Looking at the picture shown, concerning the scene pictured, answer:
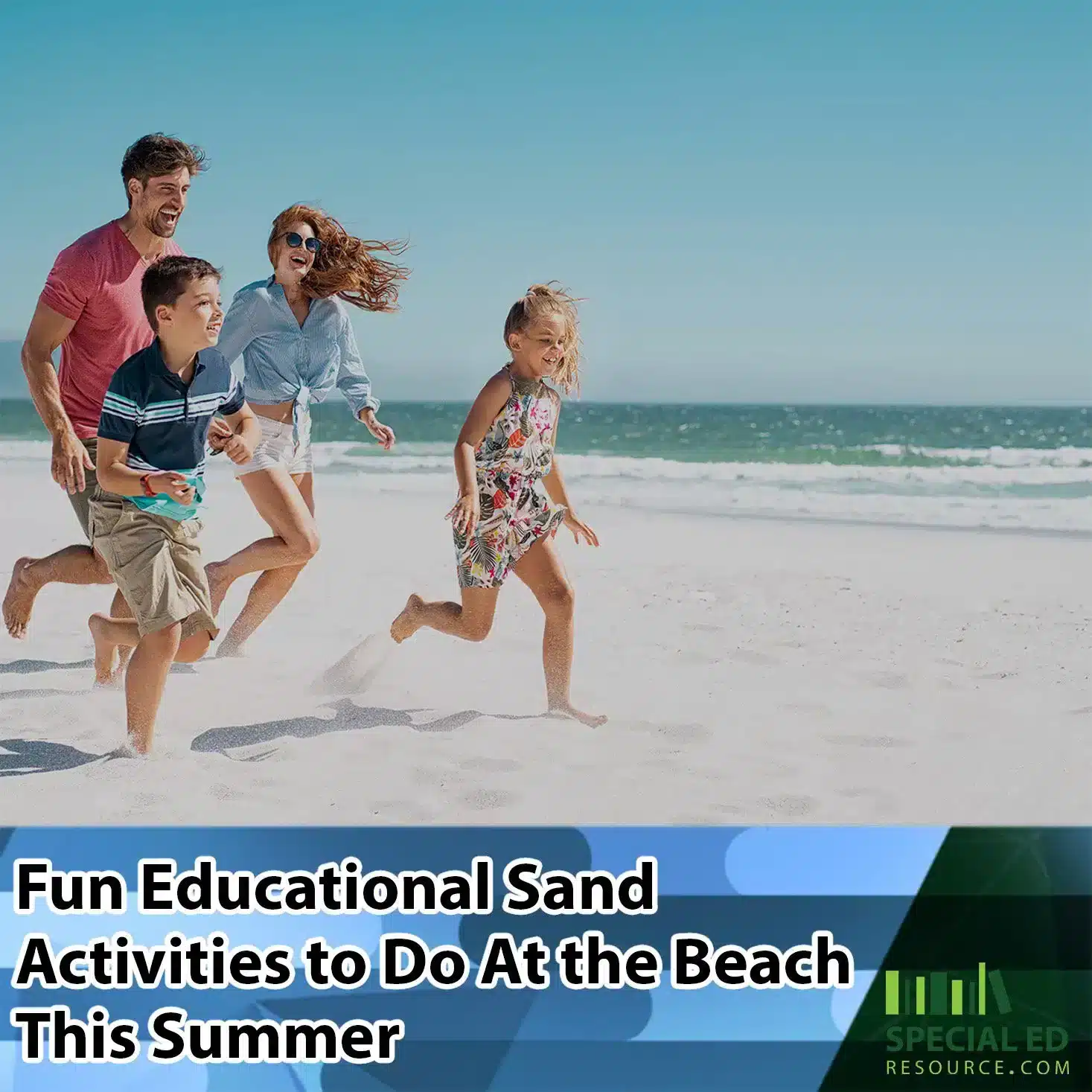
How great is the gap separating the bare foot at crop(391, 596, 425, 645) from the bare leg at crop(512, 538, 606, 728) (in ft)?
1.51

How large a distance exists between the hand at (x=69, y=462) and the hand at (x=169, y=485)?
53cm

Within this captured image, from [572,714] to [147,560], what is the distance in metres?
1.66

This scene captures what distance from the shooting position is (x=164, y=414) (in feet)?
11.9

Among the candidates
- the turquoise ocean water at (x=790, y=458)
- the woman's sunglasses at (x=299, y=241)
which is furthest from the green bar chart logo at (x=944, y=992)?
the turquoise ocean water at (x=790, y=458)

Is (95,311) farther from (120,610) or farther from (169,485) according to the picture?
(120,610)

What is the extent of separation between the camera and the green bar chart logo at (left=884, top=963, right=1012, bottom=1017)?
2.81m

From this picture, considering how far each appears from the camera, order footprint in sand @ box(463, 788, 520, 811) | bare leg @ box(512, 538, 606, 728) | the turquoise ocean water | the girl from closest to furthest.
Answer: footprint in sand @ box(463, 788, 520, 811), the girl, bare leg @ box(512, 538, 606, 728), the turquoise ocean water

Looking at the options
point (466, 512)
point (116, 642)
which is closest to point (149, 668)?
point (116, 642)

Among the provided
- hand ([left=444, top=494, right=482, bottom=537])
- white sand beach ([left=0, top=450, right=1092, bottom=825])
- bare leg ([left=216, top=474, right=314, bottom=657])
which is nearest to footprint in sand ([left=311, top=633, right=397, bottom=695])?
white sand beach ([left=0, top=450, right=1092, bottom=825])

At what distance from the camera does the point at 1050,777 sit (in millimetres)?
4070

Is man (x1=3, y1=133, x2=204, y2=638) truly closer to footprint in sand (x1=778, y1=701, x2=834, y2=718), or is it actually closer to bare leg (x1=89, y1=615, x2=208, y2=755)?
bare leg (x1=89, y1=615, x2=208, y2=755)

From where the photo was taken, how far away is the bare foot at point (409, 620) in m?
4.64

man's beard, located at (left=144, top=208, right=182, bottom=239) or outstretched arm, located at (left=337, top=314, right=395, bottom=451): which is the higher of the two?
man's beard, located at (left=144, top=208, right=182, bottom=239)

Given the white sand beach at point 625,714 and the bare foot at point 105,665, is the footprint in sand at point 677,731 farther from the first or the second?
the bare foot at point 105,665
